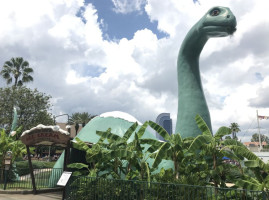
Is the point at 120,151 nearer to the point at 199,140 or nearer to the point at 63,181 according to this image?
the point at 63,181

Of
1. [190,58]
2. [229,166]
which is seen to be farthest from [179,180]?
[190,58]

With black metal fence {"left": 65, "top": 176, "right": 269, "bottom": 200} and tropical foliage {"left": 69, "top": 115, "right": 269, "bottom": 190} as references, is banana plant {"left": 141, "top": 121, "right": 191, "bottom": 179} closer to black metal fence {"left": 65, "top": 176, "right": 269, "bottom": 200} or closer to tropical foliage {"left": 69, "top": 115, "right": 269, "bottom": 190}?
tropical foliage {"left": 69, "top": 115, "right": 269, "bottom": 190}

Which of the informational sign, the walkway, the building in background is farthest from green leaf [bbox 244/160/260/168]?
the building in background

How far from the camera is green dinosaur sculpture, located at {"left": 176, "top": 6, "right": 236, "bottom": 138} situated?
1105cm

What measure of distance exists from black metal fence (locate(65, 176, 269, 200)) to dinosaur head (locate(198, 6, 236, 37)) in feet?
21.8

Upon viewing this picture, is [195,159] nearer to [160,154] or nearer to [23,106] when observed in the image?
[160,154]

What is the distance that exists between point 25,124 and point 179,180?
27.3 metres

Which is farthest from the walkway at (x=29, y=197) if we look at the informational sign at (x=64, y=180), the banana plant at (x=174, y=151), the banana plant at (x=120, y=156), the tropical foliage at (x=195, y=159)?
the banana plant at (x=174, y=151)

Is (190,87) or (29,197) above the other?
(190,87)

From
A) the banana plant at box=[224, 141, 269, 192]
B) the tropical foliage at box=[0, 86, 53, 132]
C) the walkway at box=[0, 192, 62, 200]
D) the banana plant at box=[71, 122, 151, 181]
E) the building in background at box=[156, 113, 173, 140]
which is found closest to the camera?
the banana plant at box=[224, 141, 269, 192]

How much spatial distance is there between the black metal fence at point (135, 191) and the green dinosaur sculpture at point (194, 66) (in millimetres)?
3615

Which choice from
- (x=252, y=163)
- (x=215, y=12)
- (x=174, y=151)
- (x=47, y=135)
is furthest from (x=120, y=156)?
(x=215, y=12)

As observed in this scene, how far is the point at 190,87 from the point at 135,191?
18.0 ft

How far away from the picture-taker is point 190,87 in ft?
38.3
